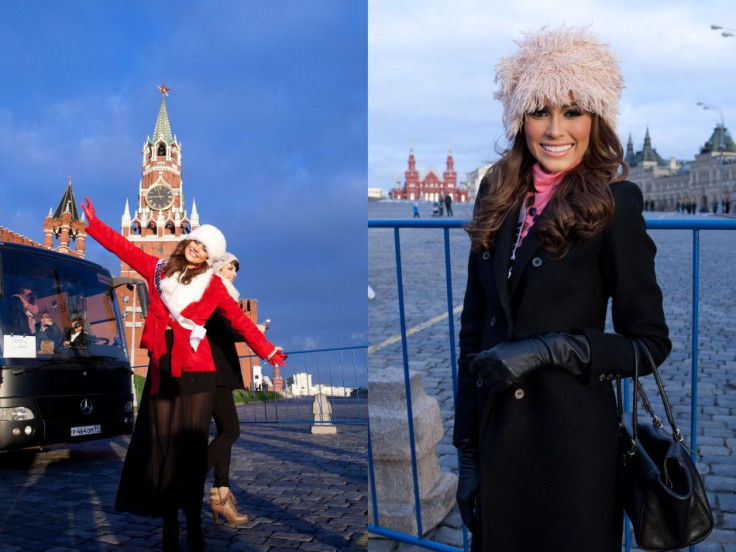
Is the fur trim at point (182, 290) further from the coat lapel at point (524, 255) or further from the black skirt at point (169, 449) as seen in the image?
the coat lapel at point (524, 255)

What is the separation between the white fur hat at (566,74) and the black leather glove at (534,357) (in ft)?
1.88

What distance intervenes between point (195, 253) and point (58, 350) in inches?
40.9

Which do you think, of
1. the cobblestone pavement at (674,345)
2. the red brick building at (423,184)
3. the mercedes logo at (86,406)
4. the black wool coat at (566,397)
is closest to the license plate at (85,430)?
the mercedes logo at (86,406)

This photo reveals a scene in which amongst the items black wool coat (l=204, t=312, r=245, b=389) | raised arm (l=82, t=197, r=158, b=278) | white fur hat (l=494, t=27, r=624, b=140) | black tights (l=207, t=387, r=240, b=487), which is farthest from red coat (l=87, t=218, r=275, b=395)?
white fur hat (l=494, t=27, r=624, b=140)

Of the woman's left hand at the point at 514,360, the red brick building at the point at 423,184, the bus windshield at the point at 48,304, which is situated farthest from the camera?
the red brick building at the point at 423,184

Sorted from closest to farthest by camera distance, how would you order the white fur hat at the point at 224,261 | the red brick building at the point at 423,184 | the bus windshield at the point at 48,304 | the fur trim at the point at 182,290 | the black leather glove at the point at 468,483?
the black leather glove at the point at 468,483, the fur trim at the point at 182,290, the white fur hat at the point at 224,261, the bus windshield at the point at 48,304, the red brick building at the point at 423,184

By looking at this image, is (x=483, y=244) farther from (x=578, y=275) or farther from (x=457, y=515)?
(x=457, y=515)

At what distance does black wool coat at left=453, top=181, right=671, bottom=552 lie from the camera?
66.3 inches

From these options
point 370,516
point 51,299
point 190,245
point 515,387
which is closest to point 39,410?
point 51,299

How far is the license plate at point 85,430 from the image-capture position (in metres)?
3.42

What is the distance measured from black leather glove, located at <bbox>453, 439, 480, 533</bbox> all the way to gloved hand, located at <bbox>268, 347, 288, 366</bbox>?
4.19 ft

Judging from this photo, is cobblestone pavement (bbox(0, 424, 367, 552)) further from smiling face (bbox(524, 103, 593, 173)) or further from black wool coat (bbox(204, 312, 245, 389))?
smiling face (bbox(524, 103, 593, 173))

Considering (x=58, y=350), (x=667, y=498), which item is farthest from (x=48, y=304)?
(x=667, y=498)

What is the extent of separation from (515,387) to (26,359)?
2.45 metres
